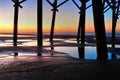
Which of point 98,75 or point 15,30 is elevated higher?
point 15,30

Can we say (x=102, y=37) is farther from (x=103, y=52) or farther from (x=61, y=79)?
(x=61, y=79)

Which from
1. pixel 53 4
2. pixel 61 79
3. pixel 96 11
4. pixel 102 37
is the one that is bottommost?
pixel 61 79

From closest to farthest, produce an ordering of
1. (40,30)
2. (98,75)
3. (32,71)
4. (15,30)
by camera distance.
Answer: (98,75) → (32,71) → (40,30) → (15,30)

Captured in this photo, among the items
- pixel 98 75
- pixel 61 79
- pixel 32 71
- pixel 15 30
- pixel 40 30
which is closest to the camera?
pixel 61 79

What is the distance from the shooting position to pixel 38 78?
16.0 ft

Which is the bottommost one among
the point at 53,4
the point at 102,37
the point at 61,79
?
the point at 61,79

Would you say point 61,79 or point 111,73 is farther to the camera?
point 111,73

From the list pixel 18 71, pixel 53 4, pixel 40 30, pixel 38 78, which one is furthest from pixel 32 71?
pixel 53 4

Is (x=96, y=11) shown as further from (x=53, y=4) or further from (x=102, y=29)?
(x=53, y=4)

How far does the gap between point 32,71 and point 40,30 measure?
640cm

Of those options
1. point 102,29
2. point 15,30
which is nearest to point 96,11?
point 102,29

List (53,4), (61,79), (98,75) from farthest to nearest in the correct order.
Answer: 1. (53,4)
2. (98,75)
3. (61,79)

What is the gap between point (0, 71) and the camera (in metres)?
5.62

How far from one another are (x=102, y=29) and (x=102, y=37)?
0.19 meters
